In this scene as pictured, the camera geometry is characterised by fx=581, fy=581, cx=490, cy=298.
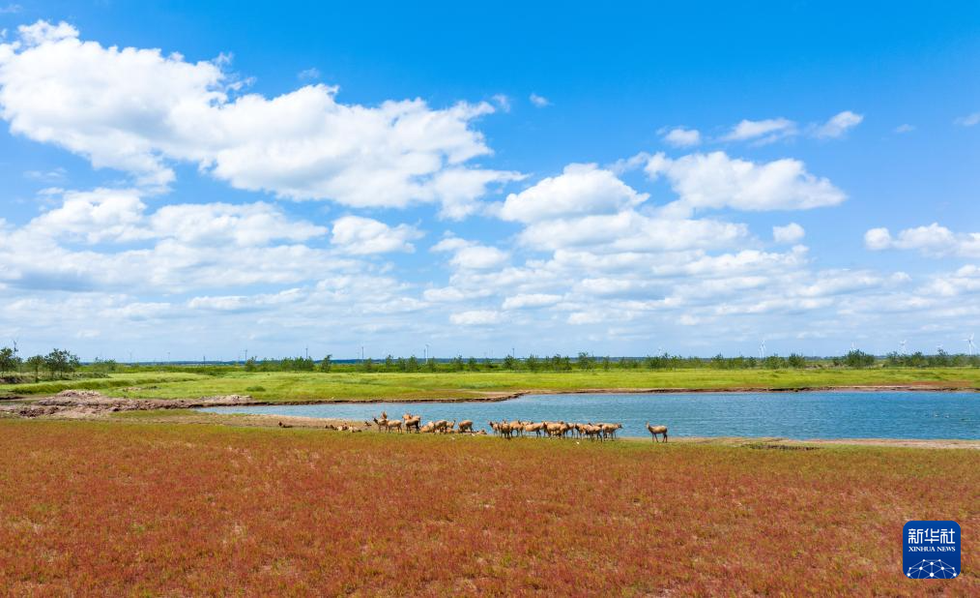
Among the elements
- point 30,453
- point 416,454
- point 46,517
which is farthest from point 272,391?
point 46,517

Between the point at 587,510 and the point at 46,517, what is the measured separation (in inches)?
803

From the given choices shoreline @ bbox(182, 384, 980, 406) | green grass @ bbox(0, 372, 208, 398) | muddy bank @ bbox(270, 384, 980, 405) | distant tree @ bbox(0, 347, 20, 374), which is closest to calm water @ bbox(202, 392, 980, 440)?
shoreline @ bbox(182, 384, 980, 406)

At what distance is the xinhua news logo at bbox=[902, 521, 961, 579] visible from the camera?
16031 millimetres

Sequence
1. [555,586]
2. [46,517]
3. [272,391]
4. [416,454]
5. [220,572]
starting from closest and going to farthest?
[555,586] < [220,572] < [46,517] < [416,454] < [272,391]

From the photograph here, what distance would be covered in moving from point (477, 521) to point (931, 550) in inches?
554

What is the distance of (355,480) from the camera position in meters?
28.1

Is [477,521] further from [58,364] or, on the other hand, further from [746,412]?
[58,364]

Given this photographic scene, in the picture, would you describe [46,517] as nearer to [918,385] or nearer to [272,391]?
[272,391]

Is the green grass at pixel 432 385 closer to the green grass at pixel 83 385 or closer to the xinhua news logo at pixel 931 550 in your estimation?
the green grass at pixel 83 385

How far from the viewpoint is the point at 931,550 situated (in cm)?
1720

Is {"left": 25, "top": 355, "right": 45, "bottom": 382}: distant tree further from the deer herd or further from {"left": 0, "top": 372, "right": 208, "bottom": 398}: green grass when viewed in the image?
the deer herd

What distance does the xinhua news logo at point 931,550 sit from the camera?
16.0 meters

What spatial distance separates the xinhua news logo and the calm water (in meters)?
34.4

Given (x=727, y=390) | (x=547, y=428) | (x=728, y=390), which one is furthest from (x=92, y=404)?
(x=728, y=390)
